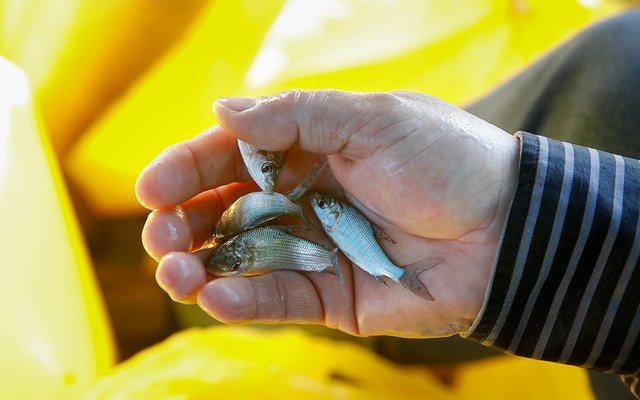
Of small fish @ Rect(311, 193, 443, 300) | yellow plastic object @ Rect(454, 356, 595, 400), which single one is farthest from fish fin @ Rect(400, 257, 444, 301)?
yellow plastic object @ Rect(454, 356, 595, 400)

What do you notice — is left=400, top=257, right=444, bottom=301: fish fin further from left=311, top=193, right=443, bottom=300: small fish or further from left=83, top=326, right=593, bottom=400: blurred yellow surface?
left=83, top=326, right=593, bottom=400: blurred yellow surface

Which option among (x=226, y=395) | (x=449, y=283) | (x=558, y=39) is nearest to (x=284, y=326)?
(x=226, y=395)

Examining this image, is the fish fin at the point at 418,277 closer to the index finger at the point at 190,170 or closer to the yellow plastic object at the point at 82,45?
the index finger at the point at 190,170

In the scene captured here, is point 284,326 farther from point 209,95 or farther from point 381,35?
point 381,35

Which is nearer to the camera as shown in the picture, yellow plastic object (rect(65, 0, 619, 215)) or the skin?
the skin

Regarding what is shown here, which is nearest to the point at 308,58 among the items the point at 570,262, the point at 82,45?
the point at 82,45

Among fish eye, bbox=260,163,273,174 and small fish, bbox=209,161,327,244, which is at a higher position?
fish eye, bbox=260,163,273,174
